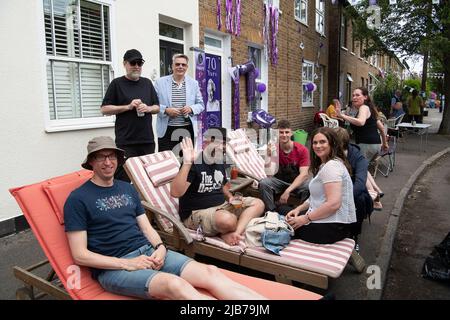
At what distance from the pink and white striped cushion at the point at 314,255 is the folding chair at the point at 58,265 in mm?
311

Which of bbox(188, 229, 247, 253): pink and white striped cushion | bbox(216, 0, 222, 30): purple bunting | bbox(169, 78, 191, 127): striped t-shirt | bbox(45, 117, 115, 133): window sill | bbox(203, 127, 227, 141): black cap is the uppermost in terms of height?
bbox(216, 0, 222, 30): purple bunting

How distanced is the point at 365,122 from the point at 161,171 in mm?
3399

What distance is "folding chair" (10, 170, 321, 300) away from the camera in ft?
8.47

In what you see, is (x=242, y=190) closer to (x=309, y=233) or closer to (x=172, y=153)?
(x=172, y=153)

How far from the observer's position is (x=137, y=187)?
12.9ft

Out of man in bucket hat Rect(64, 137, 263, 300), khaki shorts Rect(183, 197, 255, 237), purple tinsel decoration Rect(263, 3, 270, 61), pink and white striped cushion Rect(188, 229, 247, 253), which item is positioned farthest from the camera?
purple tinsel decoration Rect(263, 3, 270, 61)

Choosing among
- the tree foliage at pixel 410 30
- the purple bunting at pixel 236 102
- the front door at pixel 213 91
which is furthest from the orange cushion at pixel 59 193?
the tree foliage at pixel 410 30

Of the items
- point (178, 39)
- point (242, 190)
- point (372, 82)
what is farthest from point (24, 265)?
point (372, 82)

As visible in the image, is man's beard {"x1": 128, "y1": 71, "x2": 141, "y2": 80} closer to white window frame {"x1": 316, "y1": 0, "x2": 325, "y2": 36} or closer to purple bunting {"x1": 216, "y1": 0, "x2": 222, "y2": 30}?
purple bunting {"x1": 216, "y1": 0, "x2": 222, "y2": 30}

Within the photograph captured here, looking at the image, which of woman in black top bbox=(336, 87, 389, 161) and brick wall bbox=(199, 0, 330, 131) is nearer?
woman in black top bbox=(336, 87, 389, 161)

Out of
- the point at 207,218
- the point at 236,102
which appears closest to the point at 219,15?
the point at 236,102

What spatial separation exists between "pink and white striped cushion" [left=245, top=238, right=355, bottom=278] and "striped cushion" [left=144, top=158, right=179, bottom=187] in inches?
53.3

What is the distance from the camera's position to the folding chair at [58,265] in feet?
8.47

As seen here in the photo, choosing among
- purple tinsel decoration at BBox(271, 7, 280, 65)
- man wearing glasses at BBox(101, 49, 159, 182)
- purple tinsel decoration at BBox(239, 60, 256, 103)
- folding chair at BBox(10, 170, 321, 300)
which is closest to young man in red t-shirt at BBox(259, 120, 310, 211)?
man wearing glasses at BBox(101, 49, 159, 182)
